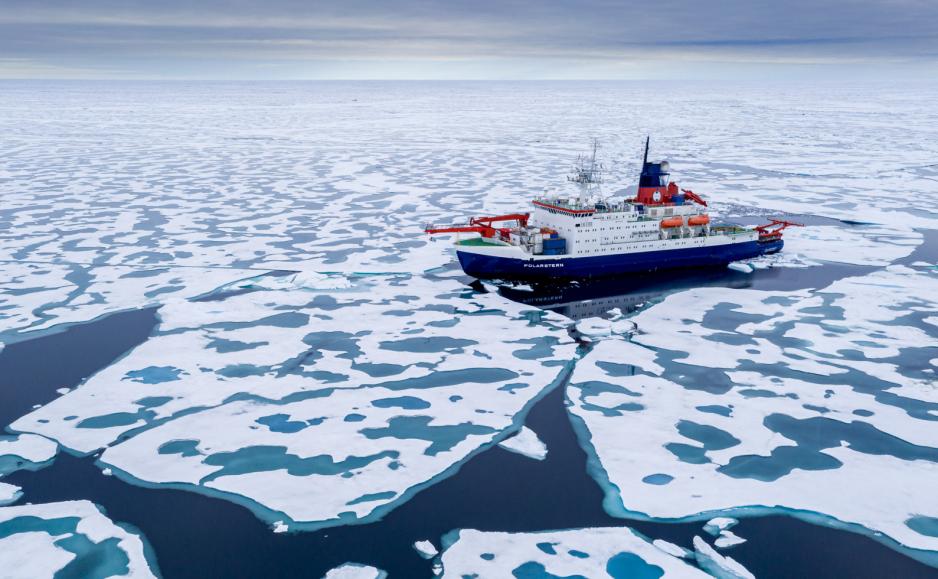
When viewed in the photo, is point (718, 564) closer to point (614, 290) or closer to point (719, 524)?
Answer: point (719, 524)

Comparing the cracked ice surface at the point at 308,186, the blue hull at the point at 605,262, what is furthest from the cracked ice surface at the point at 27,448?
the blue hull at the point at 605,262

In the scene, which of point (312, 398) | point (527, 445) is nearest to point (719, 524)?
point (527, 445)

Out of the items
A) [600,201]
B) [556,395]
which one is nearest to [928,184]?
[600,201]

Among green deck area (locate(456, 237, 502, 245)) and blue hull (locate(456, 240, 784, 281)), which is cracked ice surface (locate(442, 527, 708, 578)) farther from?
green deck area (locate(456, 237, 502, 245))

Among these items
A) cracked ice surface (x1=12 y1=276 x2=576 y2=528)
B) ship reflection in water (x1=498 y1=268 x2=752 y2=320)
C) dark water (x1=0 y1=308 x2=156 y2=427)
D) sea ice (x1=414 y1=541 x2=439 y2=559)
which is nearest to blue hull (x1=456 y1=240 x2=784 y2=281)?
ship reflection in water (x1=498 y1=268 x2=752 y2=320)

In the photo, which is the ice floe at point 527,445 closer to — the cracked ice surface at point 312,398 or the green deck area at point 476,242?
the cracked ice surface at point 312,398
